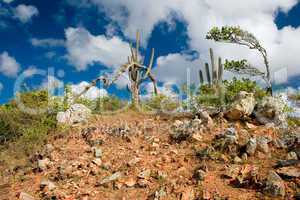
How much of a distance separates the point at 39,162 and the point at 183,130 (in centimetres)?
358

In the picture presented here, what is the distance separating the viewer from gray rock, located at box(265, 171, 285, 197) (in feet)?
20.6

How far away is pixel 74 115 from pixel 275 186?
24.4 feet

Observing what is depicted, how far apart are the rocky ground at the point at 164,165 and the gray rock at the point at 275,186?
16 mm

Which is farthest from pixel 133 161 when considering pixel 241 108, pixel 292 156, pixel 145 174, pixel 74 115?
pixel 74 115

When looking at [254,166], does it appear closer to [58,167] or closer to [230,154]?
→ [230,154]

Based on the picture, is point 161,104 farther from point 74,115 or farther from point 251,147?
point 251,147

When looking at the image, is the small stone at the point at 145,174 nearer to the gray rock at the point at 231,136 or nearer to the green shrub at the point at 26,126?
the gray rock at the point at 231,136

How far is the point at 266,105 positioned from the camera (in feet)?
36.6

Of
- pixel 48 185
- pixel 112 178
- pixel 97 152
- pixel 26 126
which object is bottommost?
pixel 48 185

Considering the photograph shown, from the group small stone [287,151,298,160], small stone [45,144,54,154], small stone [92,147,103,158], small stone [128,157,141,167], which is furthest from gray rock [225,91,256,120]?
small stone [45,144,54,154]

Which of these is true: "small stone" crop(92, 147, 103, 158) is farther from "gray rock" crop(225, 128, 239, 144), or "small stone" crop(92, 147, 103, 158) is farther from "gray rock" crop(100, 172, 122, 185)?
"gray rock" crop(225, 128, 239, 144)

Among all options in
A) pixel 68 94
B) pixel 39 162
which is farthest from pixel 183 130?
pixel 68 94

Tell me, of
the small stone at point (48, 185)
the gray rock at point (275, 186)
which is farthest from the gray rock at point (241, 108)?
the small stone at point (48, 185)

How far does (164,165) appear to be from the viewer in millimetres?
8023
